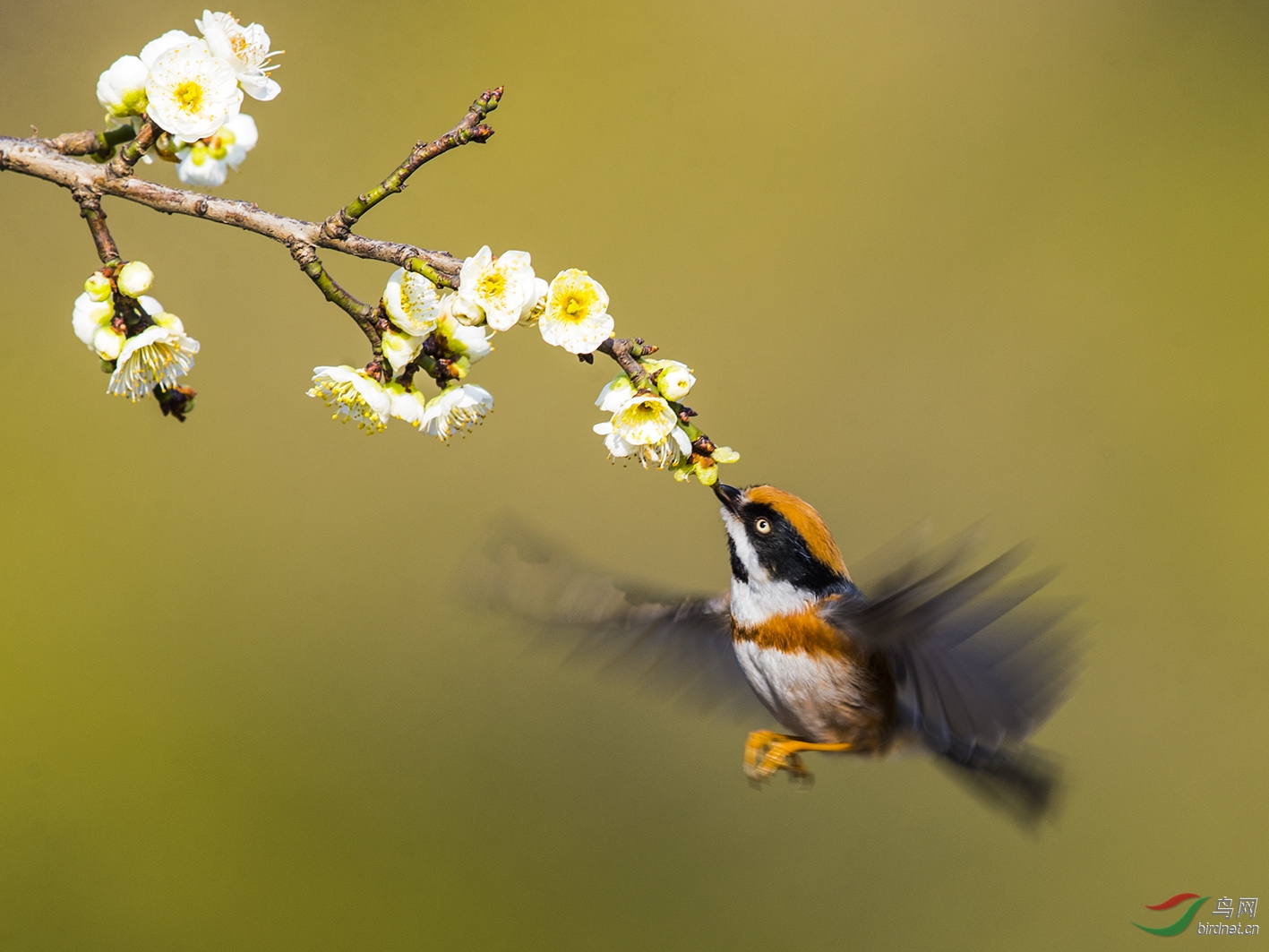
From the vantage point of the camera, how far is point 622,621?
1446mm

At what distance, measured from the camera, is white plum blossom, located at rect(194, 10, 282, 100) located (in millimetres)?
864

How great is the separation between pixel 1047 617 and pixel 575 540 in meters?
1.91

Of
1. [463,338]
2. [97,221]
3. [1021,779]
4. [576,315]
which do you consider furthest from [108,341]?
[1021,779]

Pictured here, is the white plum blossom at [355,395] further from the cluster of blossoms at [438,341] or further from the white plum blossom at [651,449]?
the white plum blossom at [651,449]

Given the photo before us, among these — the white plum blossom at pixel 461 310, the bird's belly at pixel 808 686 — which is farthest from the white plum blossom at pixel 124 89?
the bird's belly at pixel 808 686

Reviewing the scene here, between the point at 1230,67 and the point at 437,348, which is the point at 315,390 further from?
the point at 1230,67

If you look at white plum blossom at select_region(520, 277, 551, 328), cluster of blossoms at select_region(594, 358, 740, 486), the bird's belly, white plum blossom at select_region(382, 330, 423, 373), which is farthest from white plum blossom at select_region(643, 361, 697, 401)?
the bird's belly

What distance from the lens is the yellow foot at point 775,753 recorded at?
1.39 meters

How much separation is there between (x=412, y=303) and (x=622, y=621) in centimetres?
74

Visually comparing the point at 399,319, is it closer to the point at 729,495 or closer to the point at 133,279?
the point at 133,279

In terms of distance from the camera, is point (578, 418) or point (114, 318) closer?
point (114, 318)

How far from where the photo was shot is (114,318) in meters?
0.88

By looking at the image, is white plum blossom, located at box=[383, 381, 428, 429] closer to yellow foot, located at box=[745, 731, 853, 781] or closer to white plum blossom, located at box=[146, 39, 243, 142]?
white plum blossom, located at box=[146, 39, 243, 142]

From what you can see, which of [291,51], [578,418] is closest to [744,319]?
[578,418]
